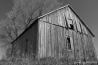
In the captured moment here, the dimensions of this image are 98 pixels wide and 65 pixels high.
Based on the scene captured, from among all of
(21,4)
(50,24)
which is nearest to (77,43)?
(50,24)

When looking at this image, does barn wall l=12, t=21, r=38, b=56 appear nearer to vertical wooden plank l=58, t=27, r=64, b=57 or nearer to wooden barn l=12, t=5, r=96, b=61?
wooden barn l=12, t=5, r=96, b=61

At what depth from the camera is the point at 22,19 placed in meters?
22.4

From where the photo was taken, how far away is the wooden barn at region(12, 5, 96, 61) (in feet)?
29.3

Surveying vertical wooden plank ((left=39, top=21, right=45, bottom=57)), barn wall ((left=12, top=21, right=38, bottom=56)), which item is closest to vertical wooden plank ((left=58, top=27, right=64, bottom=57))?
vertical wooden plank ((left=39, top=21, right=45, bottom=57))

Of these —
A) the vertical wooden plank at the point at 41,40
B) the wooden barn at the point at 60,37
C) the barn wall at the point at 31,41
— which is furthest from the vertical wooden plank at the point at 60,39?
the barn wall at the point at 31,41

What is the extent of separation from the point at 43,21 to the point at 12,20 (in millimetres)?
14984

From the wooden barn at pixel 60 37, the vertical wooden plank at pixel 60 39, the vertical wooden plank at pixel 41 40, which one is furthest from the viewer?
the vertical wooden plank at pixel 60 39

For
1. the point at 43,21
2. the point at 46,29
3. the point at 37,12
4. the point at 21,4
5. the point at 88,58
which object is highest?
the point at 21,4

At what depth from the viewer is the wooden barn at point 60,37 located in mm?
8930

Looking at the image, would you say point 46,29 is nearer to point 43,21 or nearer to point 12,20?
point 43,21

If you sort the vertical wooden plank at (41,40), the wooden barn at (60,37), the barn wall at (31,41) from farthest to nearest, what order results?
the barn wall at (31,41)
the wooden barn at (60,37)
the vertical wooden plank at (41,40)

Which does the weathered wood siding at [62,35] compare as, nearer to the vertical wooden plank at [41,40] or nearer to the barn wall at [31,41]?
the vertical wooden plank at [41,40]

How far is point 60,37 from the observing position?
33.1ft

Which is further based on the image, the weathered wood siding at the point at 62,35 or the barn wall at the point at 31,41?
Result: the barn wall at the point at 31,41
